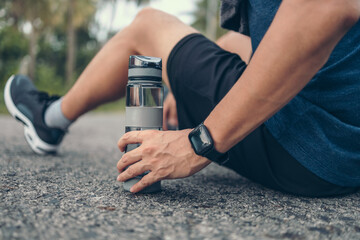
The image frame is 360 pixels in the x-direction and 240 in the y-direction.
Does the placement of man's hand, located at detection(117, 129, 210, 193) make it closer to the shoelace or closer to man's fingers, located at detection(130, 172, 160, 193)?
man's fingers, located at detection(130, 172, 160, 193)

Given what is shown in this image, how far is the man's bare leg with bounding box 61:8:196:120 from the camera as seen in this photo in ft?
4.67

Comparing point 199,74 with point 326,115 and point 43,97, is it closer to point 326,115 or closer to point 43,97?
point 326,115

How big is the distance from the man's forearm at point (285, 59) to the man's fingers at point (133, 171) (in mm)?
272

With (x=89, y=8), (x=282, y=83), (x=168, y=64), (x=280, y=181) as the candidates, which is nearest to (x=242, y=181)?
(x=280, y=181)

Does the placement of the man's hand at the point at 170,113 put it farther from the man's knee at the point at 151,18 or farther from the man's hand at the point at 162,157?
the man's hand at the point at 162,157

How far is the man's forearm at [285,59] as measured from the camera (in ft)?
2.41

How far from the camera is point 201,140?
3.02 feet

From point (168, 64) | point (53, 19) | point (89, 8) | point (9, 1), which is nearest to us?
point (168, 64)

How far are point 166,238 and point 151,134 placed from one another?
0.34 m

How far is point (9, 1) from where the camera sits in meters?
13.9

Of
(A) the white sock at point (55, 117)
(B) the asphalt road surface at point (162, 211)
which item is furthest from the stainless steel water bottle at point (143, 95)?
(A) the white sock at point (55, 117)

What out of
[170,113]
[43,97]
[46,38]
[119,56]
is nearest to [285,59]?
[119,56]

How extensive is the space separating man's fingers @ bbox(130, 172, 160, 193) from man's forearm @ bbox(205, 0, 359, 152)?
264mm

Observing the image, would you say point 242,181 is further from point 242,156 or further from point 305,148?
point 305,148
